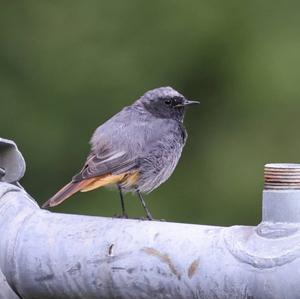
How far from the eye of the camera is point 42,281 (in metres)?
2.63

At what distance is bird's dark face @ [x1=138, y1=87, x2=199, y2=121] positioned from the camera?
5441 mm

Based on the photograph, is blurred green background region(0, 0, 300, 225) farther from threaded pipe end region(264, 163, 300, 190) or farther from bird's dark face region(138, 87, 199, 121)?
threaded pipe end region(264, 163, 300, 190)

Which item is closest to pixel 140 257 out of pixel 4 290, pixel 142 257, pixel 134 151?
pixel 142 257

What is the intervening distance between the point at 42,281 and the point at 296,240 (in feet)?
1.97

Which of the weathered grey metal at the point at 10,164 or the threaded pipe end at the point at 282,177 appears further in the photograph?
the weathered grey metal at the point at 10,164

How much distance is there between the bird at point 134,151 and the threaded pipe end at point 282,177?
84.3 inches

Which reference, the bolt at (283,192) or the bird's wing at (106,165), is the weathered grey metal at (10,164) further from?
A: the bird's wing at (106,165)

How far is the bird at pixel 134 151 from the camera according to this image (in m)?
4.83

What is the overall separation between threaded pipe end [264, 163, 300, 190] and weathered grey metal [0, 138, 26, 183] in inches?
28.4

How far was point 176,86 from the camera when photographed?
9117mm

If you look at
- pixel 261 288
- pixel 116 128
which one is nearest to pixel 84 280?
pixel 261 288

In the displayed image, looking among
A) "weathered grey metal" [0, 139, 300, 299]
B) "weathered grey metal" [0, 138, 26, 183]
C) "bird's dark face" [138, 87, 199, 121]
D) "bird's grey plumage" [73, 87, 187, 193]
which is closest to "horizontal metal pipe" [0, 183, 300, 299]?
"weathered grey metal" [0, 139, 300, 299]

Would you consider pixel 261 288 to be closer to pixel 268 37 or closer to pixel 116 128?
pixel 116 128

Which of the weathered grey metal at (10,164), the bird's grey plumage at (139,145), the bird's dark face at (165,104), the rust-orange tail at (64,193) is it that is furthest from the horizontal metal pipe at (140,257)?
the bird's dark face at (165,104)
